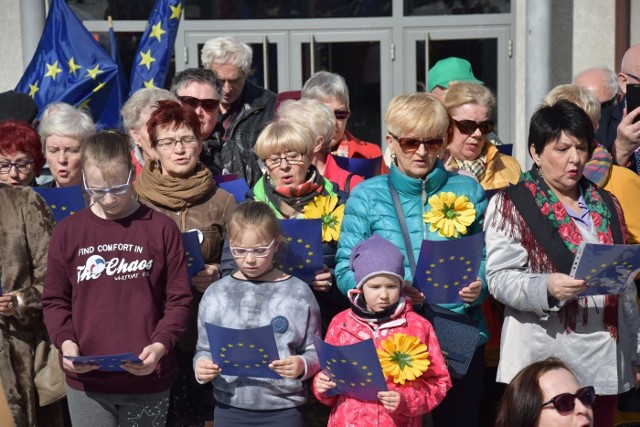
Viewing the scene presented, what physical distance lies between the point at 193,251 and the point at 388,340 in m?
1.05

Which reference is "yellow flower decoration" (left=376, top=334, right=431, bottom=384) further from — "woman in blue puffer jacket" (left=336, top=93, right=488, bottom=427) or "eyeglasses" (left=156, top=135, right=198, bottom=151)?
"eyeglasses" (left=156, top=135, right=198, bottom=151)

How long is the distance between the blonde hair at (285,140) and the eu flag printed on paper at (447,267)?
2.86 ft

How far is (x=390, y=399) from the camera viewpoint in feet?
13.8

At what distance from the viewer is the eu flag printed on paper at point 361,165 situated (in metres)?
5.75

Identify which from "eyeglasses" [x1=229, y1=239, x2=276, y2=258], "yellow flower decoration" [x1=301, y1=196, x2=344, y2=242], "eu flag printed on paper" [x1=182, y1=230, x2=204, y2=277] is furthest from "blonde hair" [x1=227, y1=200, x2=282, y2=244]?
"yellow flower decoration" [x1=301, y1=196, x2=344, y2=242]

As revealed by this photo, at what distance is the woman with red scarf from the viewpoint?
14.8 feet

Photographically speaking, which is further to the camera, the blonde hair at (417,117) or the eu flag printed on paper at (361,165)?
the eu flag printed on paper at (361,165)

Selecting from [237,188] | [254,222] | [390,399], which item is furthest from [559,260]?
[237,188]

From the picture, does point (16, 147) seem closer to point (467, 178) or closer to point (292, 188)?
point (292, 188)

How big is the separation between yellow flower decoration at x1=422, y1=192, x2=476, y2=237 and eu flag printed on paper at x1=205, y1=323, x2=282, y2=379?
0.92m

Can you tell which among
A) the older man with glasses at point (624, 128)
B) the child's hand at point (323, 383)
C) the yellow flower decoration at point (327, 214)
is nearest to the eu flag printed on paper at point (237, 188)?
the yellow flower decoration at point (327, 214)

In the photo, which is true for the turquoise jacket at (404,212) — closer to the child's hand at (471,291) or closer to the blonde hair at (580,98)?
the child's hand at (471,291)

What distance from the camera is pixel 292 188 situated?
16.3 feet

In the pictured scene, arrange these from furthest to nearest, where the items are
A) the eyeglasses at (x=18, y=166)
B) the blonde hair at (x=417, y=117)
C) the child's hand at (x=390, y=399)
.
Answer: the eyeglasses at (x=18, y=166) → the blonde hair at (x=417, y=117) → the child's hand at (x=390, y=399)
